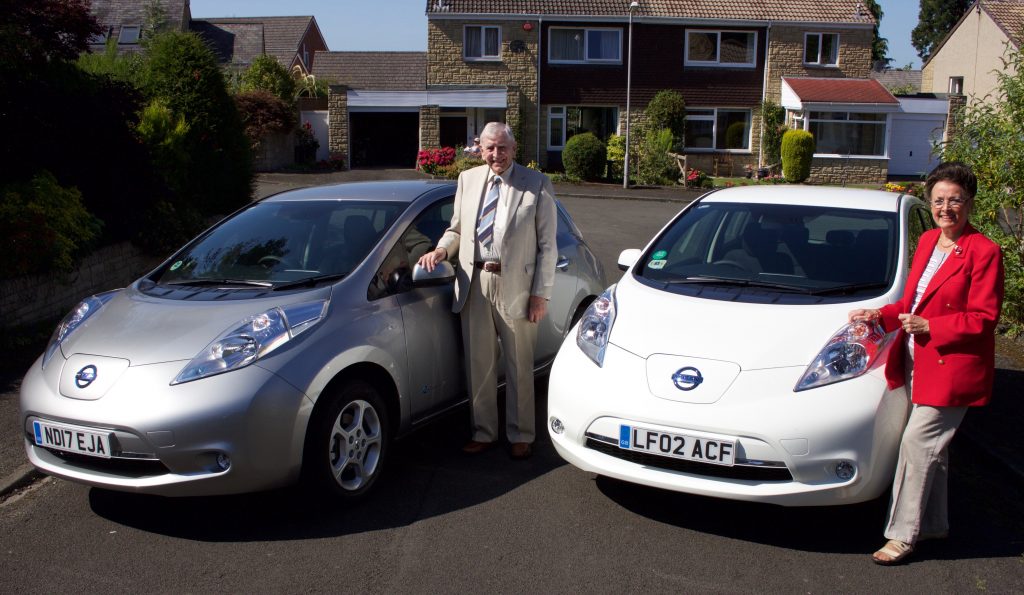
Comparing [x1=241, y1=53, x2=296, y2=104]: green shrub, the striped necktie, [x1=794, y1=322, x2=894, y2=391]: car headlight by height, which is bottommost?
[x1=794, y1=322, x2=894, y2=391]: car headlight

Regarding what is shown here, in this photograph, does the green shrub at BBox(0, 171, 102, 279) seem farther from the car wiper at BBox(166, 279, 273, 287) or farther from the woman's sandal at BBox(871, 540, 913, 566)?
the woman's sandal at BBox(871, 540, 913, 566)

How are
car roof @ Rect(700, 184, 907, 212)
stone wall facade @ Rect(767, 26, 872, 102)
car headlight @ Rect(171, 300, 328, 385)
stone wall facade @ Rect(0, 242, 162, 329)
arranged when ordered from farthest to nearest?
stone wall facade @ Rect(767, 26, 872, 102)
stone wall facade @ Rect(0, 242, 162, 329)
car roof @ Rect(700, 184, 907, 212)
car headlight @ Rect(171, 300, 328, 385)

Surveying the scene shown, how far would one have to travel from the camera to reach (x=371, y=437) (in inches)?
185

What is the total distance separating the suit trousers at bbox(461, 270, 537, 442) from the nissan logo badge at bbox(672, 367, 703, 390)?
126 cm

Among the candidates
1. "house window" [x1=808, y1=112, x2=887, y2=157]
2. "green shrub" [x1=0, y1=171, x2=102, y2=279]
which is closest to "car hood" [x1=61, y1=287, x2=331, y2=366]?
"green shrub" [x1=0, y1=171, x2=102, y2=279]

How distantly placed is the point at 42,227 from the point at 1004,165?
8.54 meters

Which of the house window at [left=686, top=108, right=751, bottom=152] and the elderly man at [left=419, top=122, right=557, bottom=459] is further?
the house window at [left=686, top=108, right=751, bottom=152]

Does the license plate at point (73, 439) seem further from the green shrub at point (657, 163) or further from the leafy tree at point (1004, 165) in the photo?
the green shrub at point (657, 163)

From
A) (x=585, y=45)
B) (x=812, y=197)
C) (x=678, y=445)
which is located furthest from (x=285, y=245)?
(x=585, y=45)

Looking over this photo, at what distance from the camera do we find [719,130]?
1356 inches

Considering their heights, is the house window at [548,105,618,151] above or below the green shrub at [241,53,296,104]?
below

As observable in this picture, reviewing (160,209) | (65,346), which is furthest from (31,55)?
(65,346)

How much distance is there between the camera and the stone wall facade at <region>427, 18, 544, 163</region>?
1307 inches

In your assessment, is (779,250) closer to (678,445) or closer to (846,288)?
(846,288)
